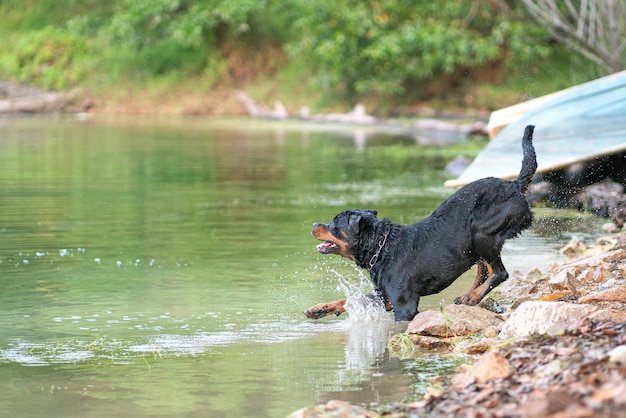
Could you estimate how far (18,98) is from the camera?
3794cm

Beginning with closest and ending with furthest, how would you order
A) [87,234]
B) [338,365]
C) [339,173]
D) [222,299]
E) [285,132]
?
1. [338,365]
2. [222,299]
3. [87,234]
4. [339,173]
5. [285,132]

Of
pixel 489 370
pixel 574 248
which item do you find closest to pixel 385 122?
pixel 574 248

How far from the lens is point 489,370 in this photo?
17.3 ft

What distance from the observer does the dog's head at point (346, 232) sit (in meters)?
7.98

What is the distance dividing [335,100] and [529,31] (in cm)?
648

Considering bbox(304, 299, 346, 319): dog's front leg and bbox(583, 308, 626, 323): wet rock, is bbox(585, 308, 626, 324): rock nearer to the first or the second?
bbox(583, 308, 626, 323): wet rock

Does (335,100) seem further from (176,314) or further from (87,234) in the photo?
(176,314)

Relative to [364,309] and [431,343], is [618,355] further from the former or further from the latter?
[364,309]

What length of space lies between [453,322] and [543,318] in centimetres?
100

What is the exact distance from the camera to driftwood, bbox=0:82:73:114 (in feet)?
123

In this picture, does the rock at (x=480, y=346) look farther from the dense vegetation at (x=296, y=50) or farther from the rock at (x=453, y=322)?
the dense vegetation at (x=296, y=50)

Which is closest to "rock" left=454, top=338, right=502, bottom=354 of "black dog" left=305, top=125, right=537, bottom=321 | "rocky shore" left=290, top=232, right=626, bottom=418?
"rocky shore" left=290, top=232, right=626, bottom=418

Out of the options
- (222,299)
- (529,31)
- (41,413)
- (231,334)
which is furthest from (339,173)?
(529,31)

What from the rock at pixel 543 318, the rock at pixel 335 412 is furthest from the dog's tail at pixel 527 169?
the rock at pixel 335 412
